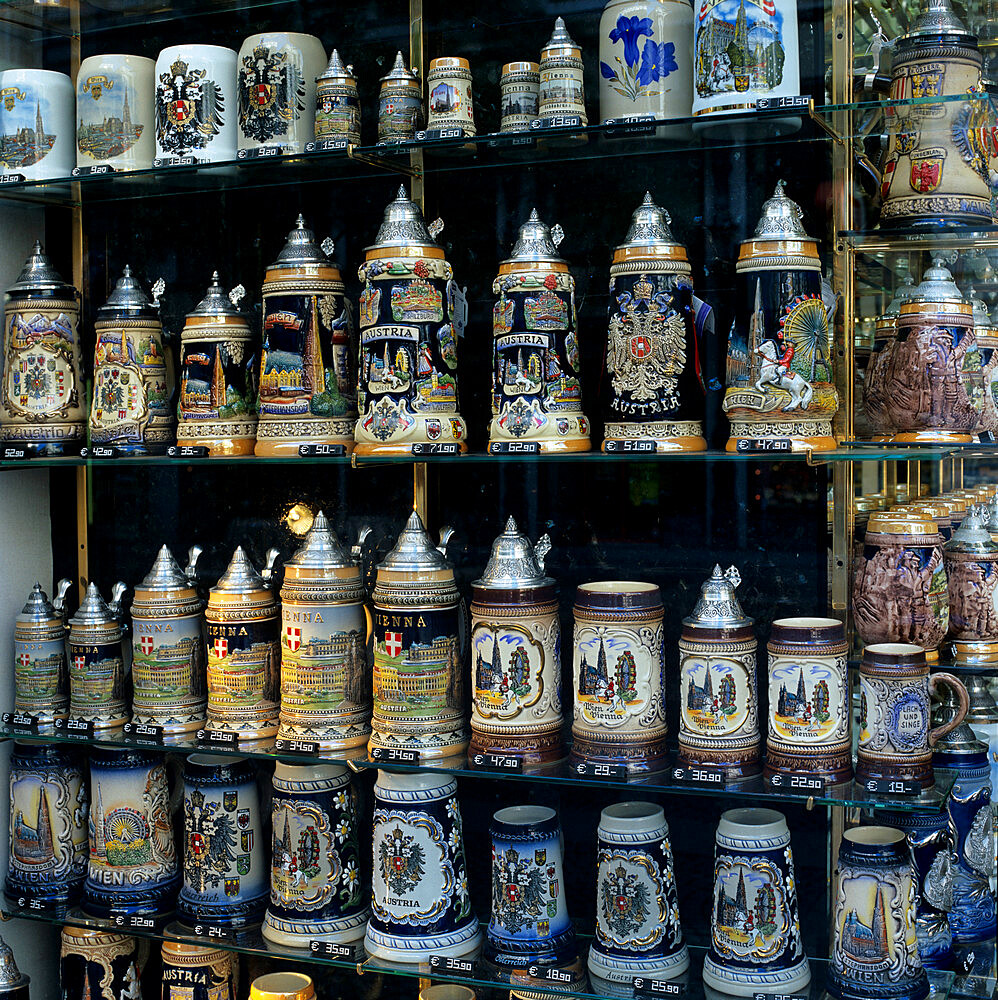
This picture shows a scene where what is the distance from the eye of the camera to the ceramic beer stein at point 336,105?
2527 mm

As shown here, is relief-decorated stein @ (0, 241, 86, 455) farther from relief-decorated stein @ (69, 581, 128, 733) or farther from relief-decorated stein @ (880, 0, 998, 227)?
relief-decorated stein @ (880, 0, 998, 227)

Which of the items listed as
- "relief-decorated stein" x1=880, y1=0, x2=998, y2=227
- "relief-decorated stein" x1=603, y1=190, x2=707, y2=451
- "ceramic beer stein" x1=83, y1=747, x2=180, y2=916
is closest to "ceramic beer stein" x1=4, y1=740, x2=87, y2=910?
"ceramic beer stein" x1=83, y1=747, x2=180, y2=916

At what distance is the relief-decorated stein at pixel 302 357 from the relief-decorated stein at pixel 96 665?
0.55 metres

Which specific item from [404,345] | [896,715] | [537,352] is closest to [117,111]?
[404,345]

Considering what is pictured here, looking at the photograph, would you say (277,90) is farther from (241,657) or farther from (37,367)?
(241,657)

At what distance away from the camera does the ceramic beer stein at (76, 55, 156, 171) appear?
2.68 m

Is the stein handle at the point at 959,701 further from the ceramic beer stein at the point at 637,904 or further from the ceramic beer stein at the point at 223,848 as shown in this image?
the ceramic beer stein at the point at 223,848

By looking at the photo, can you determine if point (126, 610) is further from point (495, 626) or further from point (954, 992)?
point (954, 992)

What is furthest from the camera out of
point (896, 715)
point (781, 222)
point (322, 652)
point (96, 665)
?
point (96, 665)

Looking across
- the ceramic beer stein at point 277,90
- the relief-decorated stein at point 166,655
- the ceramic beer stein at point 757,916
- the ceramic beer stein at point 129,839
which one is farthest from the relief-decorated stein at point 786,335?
the ceramic beer stein at point 129,839

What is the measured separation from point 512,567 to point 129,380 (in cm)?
98

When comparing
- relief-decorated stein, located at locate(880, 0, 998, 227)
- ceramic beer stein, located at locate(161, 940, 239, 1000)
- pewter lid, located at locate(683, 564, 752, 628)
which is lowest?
ceramic beer stein, located at locate(161, 940, 239, 1000)

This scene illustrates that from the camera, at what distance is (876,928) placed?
212 centimetres

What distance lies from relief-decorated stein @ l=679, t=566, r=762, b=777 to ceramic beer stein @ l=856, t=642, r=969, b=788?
7.7 inches
